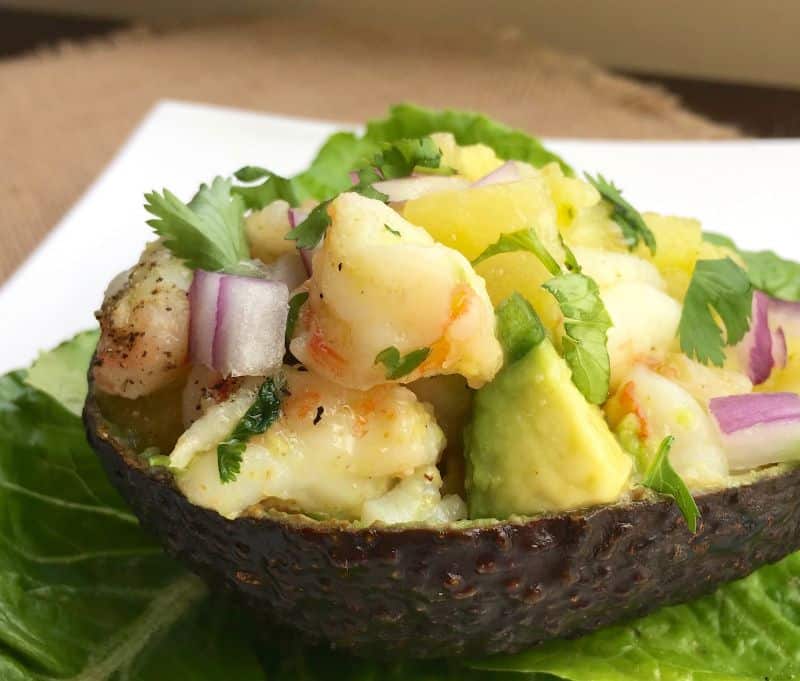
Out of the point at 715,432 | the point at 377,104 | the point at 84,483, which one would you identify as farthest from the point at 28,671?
the point at 377,104

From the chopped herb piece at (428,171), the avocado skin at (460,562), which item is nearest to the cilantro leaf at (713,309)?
the avocado skin at (460,562)

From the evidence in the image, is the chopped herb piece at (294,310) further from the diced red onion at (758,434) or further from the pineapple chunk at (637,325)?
the diced red onion at (758,434)

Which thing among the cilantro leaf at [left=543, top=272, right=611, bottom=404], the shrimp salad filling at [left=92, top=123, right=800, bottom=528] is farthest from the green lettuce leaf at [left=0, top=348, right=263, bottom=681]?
the cilantro leaf at [left=543, top=272, right=611, bottom=404]

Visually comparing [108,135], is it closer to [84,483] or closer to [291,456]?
[84,483]

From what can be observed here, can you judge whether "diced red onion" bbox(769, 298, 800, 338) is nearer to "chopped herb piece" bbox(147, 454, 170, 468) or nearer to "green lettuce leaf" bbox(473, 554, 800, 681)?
"green lettuce leaf" bbox(473, 554, 800, 681)

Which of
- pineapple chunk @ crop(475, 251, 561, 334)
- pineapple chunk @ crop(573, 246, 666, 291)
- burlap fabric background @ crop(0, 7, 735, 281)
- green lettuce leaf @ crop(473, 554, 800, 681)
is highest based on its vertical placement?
pineapple chunk @ crop(475, 251, 561, 334)

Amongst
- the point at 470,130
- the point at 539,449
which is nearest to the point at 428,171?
the point at 539,449
